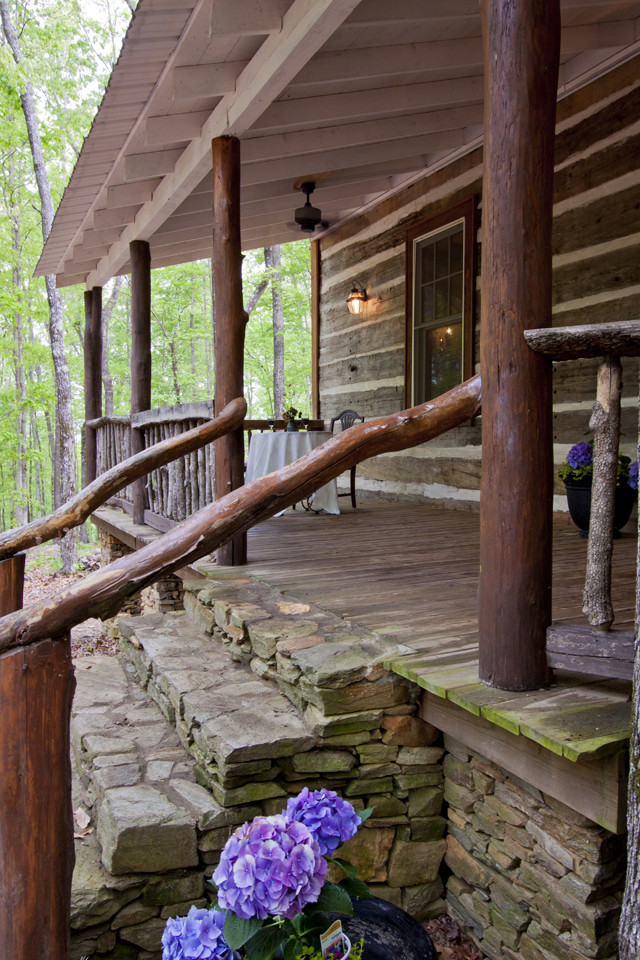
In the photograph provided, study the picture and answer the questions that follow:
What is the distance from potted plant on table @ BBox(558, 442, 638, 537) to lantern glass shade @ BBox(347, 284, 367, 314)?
3.80m

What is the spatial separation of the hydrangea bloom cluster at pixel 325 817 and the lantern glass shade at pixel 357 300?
22.5ft

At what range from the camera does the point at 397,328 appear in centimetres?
752

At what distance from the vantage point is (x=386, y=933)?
2.04 metres

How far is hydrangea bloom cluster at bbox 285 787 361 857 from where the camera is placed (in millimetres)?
1808

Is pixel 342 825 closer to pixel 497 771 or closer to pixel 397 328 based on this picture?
pixel 497 771

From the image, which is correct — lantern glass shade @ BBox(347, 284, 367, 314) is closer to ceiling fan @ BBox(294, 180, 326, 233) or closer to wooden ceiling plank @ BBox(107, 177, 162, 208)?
ceiling fan @ BBox(294, 180, 326, 233)

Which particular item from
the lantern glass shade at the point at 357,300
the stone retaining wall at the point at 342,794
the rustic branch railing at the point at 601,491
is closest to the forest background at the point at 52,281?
the lantern glass shade at the point at 357,300

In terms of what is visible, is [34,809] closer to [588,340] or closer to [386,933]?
[386,933]

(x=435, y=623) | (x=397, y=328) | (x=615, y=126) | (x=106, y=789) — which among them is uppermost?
(x=615, y=126)

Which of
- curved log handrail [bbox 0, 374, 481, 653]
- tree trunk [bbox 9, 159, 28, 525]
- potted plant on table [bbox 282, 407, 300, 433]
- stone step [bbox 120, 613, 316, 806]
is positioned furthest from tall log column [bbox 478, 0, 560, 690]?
tree trunk [bbox 9, 159, 28, 525]

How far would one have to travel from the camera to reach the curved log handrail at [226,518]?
2096 millimetres

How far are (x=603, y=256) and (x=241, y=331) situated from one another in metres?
2.70

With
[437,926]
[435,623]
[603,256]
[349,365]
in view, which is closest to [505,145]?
[435,623]

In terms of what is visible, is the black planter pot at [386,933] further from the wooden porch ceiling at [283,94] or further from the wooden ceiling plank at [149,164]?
the wooden ceiling plank at [149,164]
